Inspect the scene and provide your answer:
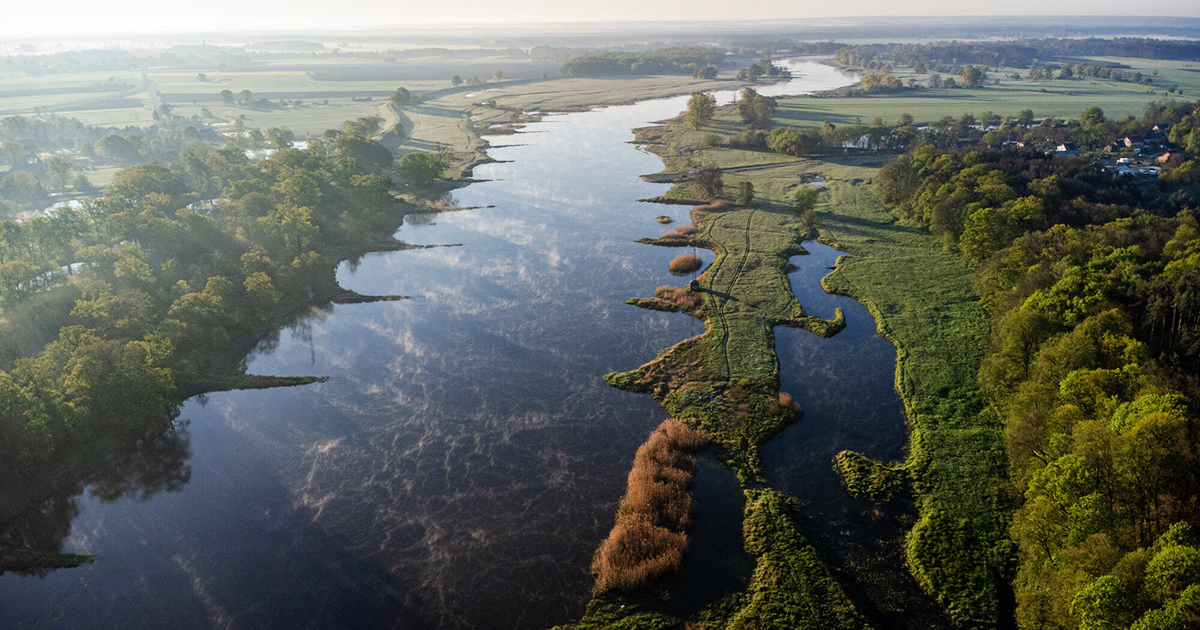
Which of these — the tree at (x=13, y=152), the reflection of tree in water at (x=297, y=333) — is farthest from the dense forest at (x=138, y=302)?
the tree at (x=13, y=152)

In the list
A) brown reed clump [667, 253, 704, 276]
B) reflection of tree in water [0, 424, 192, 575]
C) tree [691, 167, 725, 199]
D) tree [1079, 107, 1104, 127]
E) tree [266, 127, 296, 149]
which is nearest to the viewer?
reflection of tree in water [0, 424, 192, 575]

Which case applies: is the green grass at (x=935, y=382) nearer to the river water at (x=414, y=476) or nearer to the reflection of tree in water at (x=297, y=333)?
the river water at (x=414, y=476)

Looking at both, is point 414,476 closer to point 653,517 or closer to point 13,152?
point 653,517

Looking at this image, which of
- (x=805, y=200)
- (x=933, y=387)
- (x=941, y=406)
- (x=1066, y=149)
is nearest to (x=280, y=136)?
(x=805, y=200)

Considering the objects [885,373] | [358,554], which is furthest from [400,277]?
[885,373]

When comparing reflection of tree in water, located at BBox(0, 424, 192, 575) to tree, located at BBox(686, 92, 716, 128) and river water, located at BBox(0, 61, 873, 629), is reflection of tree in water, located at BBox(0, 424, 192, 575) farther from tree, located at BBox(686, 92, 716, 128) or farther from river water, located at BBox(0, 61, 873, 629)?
tree, located at BBox(686, 92, 716, 128)

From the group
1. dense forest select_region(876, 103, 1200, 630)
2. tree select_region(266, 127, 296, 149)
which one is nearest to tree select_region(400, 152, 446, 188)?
tree select_region(266, 127, 296, 149)
